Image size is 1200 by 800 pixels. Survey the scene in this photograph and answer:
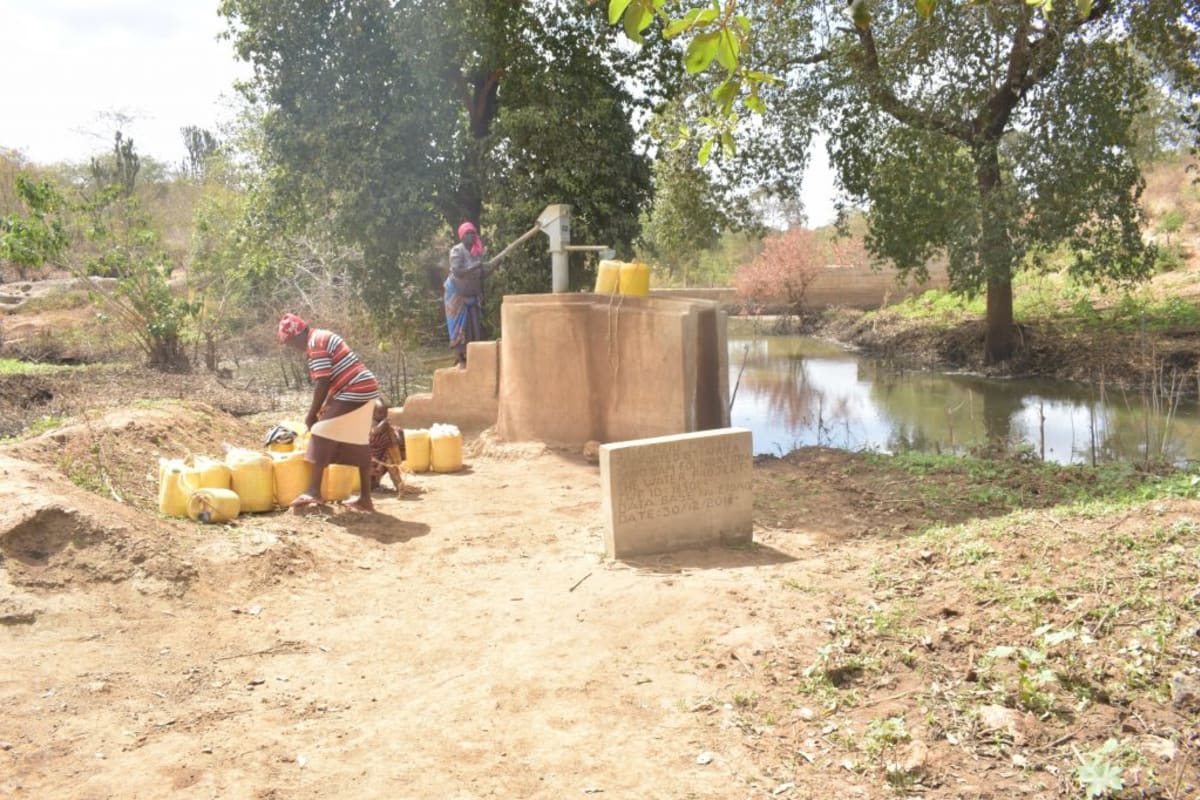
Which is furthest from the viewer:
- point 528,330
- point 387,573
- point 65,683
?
point 528,330

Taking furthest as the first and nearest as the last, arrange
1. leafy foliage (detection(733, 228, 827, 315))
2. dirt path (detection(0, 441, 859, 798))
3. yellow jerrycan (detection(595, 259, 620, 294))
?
leafy foliage (detection(733, 228, 827, 315)) → yellow jerrycan (detection(595, 259, 620, 294)) → dirt path (detection(0, 441, 859, 798))

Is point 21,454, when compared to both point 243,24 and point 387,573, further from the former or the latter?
point 243,24

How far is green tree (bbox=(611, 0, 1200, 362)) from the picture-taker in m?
17.4

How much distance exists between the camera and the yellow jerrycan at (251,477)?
8234 mm

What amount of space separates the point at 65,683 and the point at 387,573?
2597 millimetres

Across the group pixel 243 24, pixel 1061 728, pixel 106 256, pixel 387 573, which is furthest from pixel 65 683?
pixel 243 24

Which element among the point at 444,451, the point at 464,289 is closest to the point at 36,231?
the point at 464,289

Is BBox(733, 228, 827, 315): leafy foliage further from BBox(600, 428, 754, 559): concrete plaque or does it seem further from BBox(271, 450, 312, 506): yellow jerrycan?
BBox(600, 428, 754, 559): concrete plaque

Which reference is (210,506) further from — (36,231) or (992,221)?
(992,221)

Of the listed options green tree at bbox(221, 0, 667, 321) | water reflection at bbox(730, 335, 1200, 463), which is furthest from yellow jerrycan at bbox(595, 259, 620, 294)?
green tree at bbox(221, 0, 667, 321)

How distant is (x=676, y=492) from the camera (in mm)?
7277

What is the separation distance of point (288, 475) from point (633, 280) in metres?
4.32

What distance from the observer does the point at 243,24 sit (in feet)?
61.3

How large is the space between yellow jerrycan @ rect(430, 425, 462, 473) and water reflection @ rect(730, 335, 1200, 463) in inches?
165
